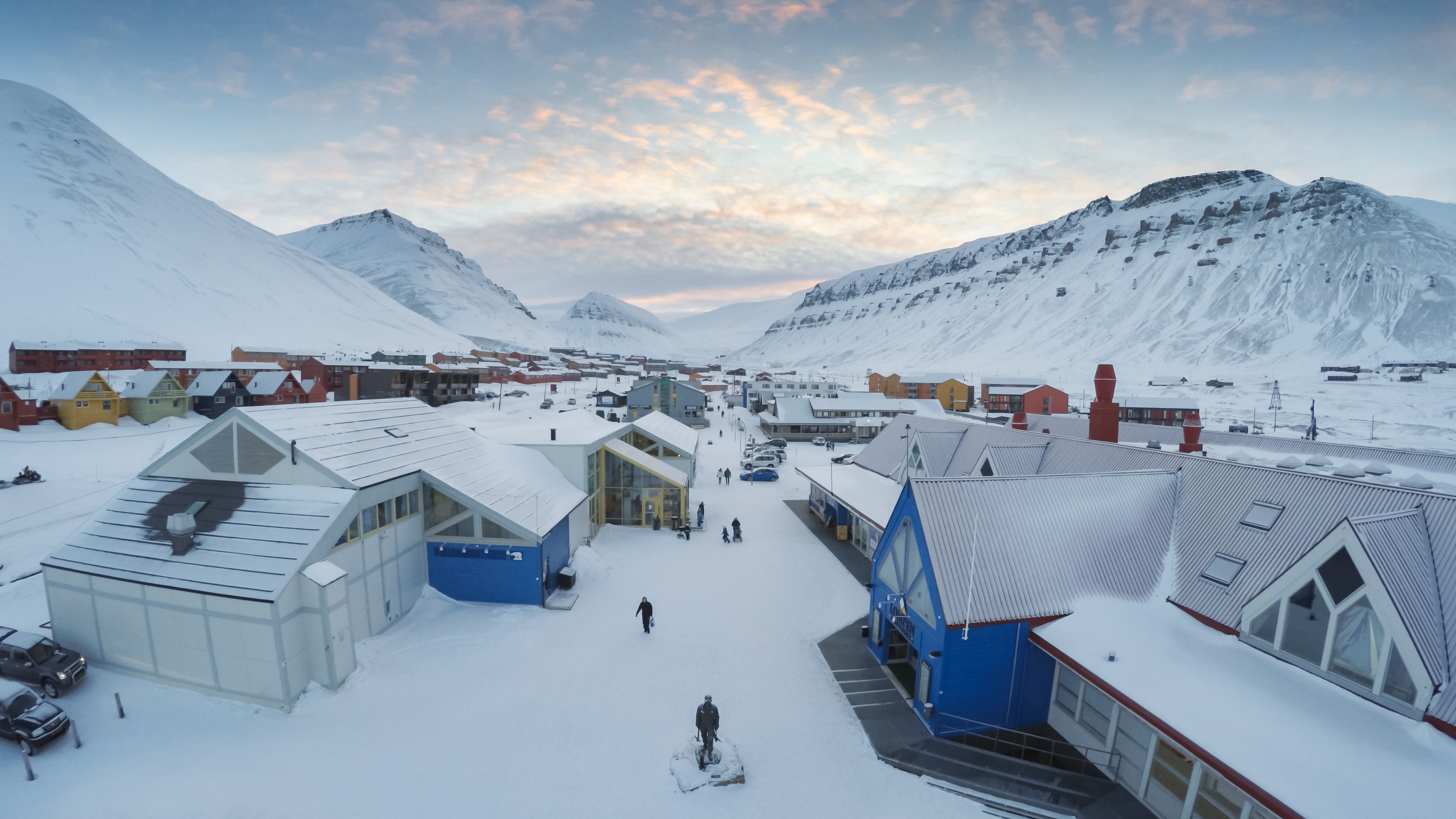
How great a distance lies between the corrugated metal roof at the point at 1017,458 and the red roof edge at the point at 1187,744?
40.1 ft

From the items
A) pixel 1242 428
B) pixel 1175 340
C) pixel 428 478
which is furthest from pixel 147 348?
pixel 1175 340

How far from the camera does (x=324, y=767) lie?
12.8m

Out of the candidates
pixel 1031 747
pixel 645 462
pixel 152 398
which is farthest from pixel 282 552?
pixel 152 398

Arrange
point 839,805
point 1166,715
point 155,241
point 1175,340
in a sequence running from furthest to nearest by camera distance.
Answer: point 155,241
point 1175,340
point 839,805
point 1166,715

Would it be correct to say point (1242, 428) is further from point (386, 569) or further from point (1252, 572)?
point (386, 569)

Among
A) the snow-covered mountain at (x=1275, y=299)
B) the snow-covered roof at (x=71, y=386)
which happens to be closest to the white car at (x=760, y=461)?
the snow-covered roof at (x=71, y=386)

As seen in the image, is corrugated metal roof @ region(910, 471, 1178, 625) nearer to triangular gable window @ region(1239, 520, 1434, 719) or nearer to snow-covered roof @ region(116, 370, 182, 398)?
triangular gable window @ region(1239, 520, 1434, 719)

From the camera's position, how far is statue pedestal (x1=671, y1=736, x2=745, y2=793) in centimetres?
1276

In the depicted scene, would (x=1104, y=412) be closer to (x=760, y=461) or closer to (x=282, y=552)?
(x=760, y=461)

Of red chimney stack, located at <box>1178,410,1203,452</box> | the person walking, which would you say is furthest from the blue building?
red chimney stack, located at <box>1178,410,1203,452</box>

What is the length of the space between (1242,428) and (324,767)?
223 feet

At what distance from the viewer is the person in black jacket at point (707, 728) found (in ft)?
42.8

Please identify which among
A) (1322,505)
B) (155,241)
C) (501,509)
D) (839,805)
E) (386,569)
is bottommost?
(839,805)

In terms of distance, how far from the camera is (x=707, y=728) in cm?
1308
